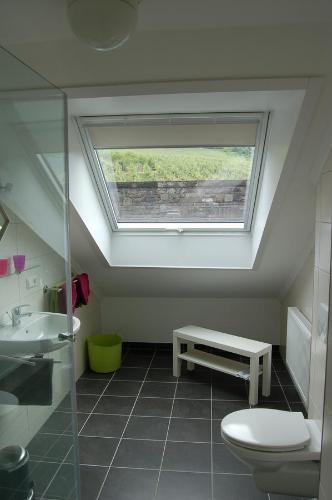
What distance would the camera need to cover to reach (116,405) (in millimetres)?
2924

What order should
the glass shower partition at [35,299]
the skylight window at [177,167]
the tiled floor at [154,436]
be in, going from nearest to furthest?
the glass shower partition at [35,299] < the tiled floor at [154,436] < the skylight window at [177,167]

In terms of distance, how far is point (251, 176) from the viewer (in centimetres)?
266

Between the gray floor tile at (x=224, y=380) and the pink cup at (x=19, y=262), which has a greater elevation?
the pink cup at (x=19, y=262)

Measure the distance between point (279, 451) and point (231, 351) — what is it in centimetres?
138

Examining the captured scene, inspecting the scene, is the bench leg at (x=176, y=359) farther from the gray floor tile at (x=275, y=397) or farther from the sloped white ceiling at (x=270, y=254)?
the gray floor tile at (x=275, y=397)

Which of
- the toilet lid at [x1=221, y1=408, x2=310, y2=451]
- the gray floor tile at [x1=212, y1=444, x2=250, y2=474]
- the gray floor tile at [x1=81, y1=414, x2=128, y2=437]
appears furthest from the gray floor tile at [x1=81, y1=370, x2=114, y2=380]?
the toilet lid at [x1=221, y1=408, x2=310, y2=451]

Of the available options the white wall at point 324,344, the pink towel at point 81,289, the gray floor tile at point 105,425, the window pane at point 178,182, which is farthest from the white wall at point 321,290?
the pink towel at point 81,289

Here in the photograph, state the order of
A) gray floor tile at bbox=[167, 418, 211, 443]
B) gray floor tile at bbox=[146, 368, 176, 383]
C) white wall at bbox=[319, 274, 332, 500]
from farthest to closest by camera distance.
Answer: gray floor tile at bbox=[146, 368, 176, 383] → gray floor tile at bbox=[167, 418, 211, 443] → white wall at bbox=[319, 274, 332, 500]

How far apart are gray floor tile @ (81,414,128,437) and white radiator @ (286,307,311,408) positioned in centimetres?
130

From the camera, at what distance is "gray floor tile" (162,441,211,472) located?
7.22 feet

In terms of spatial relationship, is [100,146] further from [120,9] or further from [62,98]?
[120,9]

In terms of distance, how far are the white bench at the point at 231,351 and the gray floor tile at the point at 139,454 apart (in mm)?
883

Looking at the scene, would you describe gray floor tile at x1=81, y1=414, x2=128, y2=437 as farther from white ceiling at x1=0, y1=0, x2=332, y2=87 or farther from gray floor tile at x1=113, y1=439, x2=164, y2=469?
white ceiling at x1=0, y1=0, x2=332, y2=87

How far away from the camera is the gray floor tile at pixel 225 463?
2169mm
